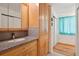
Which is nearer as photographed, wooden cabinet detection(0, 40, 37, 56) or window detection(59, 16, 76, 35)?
wooden cabinet detection(0, 40, 37, 56)

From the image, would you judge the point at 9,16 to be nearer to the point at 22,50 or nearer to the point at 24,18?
the point at 24,18

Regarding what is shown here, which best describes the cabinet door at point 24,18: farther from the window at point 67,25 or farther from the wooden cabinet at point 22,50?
the window at point 67,25

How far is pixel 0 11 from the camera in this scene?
166 centimetres

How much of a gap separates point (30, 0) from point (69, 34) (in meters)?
0.87

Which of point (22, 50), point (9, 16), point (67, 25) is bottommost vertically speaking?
point (22, 50)

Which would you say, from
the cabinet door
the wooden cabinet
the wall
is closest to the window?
the wall

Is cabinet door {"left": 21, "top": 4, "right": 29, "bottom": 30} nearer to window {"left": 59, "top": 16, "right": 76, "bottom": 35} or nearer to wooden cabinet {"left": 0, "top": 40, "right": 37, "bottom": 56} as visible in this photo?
wooden cabinet {"left": 0, "top": 40, "right": 37, "bottom": 56}

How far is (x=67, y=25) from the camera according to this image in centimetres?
180

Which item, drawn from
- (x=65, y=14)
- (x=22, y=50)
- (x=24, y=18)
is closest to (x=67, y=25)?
(x=65, y=14)

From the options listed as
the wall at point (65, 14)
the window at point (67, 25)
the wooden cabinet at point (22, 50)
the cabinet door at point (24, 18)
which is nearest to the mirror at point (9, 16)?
the cabinet door at point (24, 18)

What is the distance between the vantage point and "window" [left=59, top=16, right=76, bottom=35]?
1770 millimetres

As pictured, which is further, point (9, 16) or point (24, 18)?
point (24, 18)

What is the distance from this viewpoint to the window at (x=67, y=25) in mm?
1770

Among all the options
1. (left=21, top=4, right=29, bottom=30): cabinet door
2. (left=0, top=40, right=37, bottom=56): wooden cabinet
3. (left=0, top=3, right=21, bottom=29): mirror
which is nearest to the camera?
(left=0, top=40, right=37, bottom=56): wooden cabinet
